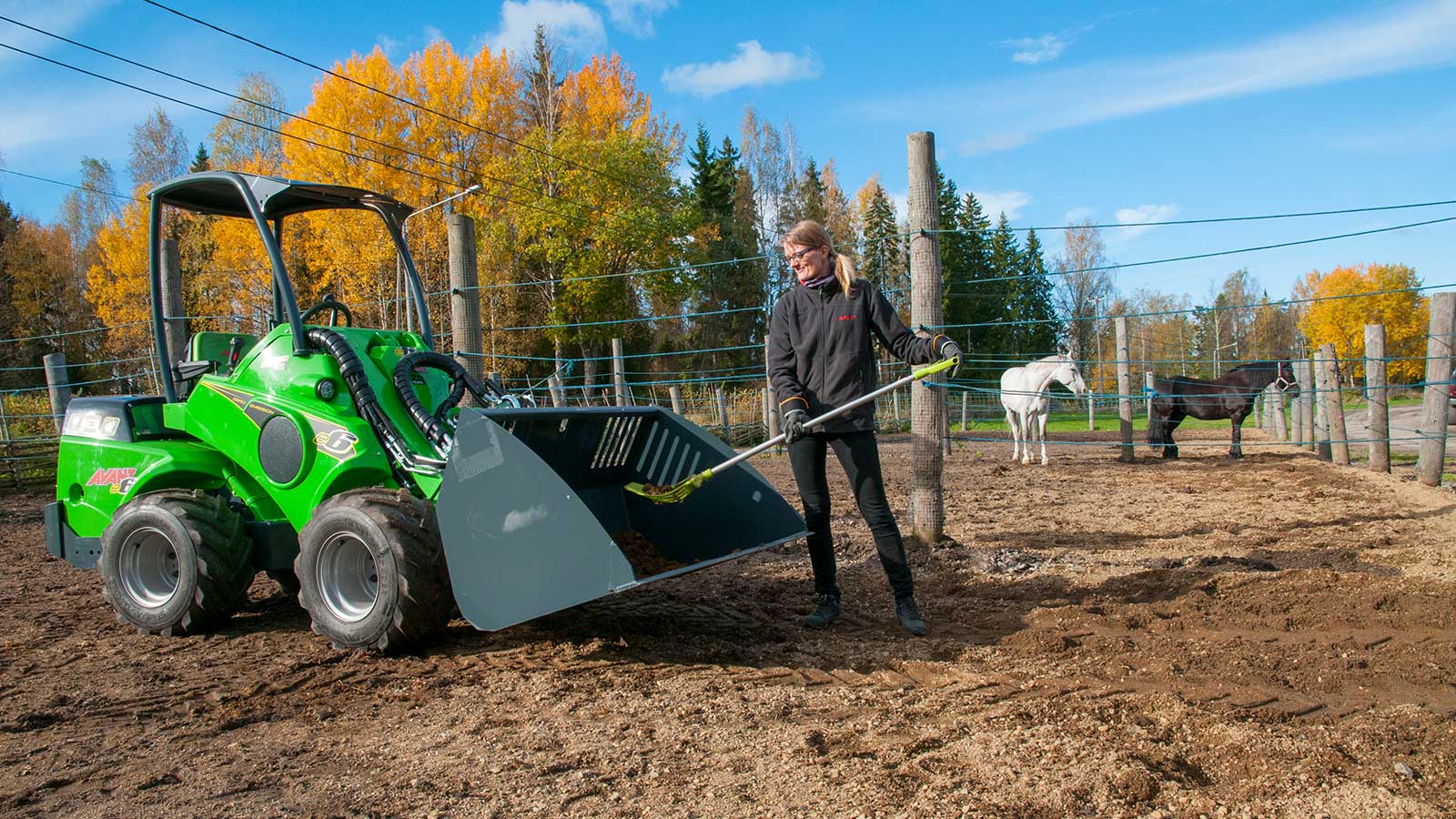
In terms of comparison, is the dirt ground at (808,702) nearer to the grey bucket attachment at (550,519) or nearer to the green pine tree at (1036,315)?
the grey bucket attachment at (550,519)

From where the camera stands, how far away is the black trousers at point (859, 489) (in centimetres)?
425

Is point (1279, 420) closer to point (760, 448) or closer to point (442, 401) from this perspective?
point (760, 448)

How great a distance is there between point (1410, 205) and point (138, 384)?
24811 millimetres

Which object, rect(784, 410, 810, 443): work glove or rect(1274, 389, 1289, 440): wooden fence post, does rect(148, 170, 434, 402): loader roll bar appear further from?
rect(1274, 389, 1289, 440): wooden fence post

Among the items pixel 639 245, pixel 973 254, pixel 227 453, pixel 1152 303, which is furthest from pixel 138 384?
pixel 1152 303

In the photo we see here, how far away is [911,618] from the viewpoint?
167 inches

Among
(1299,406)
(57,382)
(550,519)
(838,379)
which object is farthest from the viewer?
(1299,406)

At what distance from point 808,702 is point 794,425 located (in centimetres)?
132

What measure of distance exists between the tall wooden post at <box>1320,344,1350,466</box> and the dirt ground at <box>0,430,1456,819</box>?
18.6 ft

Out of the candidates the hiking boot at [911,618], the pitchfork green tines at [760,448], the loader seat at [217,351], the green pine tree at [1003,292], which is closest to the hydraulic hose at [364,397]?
the loader seat at [217,351]

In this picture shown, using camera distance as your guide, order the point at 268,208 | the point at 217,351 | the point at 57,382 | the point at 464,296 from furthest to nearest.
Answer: the point at 57,382 < the point at 464,296 < the point at 217,351 < the point at 268,208

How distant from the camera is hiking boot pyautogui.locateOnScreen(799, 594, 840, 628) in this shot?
172 inches

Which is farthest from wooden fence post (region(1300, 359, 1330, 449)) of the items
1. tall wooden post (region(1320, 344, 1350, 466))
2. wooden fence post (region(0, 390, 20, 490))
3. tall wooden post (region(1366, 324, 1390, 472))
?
wooden fence post (region(0, 390, 20, 490))

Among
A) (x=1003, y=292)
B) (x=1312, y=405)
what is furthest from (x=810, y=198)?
(x=1312, y=405)
